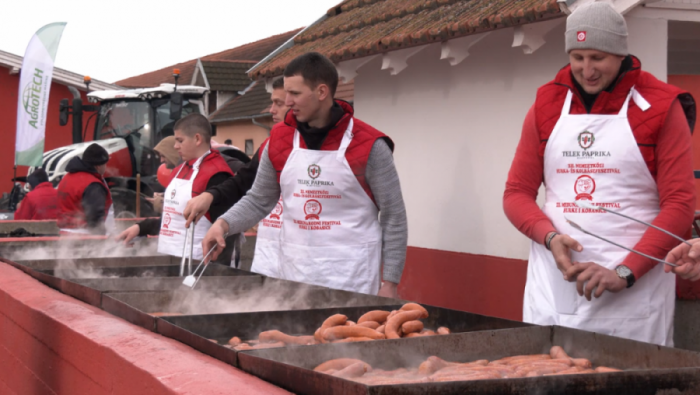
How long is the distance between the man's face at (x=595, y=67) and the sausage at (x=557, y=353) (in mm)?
1129

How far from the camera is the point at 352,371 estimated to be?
229 centimetres

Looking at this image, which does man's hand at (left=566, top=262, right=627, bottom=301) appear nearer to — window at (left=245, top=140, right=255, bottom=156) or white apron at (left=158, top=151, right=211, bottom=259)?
white apron at (left=158, top=151, right=211, bottom=259)

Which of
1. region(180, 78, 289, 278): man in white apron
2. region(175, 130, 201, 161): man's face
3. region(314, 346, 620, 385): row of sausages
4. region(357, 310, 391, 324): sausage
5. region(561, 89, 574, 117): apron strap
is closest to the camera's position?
region(314, 346, 620, 385): row of sausages

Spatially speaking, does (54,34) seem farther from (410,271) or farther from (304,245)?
(304,245)

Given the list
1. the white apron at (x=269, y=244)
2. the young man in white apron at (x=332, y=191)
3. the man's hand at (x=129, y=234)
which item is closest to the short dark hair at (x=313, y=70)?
the young man in white apron at (x=332, y=191)

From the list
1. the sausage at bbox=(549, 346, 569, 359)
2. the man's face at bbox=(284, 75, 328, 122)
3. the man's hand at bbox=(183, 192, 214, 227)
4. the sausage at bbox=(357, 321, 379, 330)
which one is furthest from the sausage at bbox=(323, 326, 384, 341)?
the man's hand at bbox=(183, 192, 214, 227)

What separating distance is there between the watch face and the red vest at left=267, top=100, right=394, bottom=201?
4.64ft

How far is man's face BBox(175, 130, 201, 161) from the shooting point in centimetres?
564

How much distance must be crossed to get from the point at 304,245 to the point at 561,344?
179 centimetres

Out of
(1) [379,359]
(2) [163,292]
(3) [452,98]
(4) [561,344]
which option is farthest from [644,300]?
(3) [452,98]

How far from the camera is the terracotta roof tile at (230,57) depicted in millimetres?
33969

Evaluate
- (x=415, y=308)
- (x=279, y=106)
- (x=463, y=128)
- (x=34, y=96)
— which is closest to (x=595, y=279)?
(x=415, y=308)

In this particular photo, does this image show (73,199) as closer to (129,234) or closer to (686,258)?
(129,234)

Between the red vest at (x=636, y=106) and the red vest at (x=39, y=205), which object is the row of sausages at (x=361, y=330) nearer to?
the red vest at (x=636, y=106)
